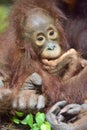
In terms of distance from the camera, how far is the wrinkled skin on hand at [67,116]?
2.12m

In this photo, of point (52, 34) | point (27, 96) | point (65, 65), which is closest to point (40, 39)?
point (52, 34)

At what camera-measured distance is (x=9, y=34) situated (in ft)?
8.46

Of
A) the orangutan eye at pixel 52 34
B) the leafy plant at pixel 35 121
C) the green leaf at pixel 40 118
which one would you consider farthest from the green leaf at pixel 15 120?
the orangutan eye at pixel 52 34

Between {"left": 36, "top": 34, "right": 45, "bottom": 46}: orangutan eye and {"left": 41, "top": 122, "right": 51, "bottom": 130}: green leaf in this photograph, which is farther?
{"left": 36, "top": 34, "right": 45, "bottom": 46}: orangutan eye

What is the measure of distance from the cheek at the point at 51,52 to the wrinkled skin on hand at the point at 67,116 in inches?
10.1

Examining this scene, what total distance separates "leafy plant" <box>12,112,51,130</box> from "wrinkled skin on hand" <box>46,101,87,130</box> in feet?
0.09

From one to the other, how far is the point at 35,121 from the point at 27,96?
14 centimetres

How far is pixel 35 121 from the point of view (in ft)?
7.31

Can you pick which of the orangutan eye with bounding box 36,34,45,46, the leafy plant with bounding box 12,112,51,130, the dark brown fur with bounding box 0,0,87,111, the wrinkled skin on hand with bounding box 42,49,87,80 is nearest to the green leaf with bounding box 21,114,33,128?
the leafy plant with bounding box 12,112,51,130

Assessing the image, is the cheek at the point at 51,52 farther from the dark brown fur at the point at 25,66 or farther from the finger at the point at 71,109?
the finger at the point at 71,109

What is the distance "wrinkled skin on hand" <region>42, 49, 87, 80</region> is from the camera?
2.40 m

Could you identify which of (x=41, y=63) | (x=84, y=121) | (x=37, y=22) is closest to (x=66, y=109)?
(x=84, y=121)

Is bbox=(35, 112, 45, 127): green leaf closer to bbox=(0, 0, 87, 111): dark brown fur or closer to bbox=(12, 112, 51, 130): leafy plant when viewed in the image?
bbox=(12, 112, 51, 130): leafy plant

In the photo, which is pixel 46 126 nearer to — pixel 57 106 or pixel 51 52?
pixel 57 106
